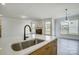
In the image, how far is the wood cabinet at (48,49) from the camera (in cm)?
103

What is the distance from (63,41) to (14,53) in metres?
0.63

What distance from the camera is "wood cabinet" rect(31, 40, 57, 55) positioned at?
40.4 inches

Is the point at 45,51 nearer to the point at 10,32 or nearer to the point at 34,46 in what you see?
the point at 34,46

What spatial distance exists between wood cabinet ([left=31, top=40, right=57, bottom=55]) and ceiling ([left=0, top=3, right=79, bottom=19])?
0.40 meters

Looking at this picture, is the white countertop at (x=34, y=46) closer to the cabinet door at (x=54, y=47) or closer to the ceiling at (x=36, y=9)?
the cabinet door at (x=54, y=47)

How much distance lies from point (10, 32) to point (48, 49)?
0.53 metres

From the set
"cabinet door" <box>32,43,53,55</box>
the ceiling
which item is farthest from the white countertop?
the ceiling

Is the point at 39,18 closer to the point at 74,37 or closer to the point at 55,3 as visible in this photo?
the point at 55,3

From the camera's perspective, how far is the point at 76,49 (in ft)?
3.41

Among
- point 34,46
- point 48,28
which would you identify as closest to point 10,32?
point 34,46

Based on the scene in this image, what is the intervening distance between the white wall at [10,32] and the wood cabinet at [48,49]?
31 cm

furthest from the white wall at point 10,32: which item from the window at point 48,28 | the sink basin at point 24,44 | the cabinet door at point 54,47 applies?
the cabinet door at point 54,47
